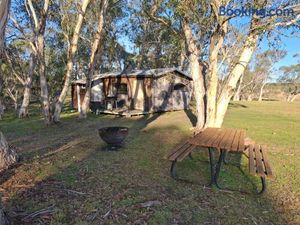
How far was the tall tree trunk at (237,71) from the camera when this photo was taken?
8.85 m

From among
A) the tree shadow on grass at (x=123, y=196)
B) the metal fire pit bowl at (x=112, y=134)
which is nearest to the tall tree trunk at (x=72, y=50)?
the metal fire pit bowl at (x=112, y=134)

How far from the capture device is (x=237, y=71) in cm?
937

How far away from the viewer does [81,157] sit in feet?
22.3

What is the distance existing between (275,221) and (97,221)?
A: 2648 millimetres

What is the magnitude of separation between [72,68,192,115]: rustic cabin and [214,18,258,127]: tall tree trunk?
8803 millimetres

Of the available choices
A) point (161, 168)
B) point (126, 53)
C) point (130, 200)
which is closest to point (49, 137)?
point (161, 168)

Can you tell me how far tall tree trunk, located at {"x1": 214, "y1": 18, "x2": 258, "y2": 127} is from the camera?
8.85 metres

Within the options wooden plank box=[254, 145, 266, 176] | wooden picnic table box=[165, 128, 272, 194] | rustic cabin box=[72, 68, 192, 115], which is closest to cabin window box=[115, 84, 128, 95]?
rustic cabin box=[72, 68, 192, 115]

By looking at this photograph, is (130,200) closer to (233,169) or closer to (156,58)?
(233,169)

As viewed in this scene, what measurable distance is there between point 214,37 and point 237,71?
163cm

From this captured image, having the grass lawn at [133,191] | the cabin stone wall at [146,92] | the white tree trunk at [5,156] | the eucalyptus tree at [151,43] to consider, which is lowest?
the grass lawn at [133,191]

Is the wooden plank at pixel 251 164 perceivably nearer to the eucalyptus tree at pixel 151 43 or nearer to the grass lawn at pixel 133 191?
the grass lawn at pixel 133 191

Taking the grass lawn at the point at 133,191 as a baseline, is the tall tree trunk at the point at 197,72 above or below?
above

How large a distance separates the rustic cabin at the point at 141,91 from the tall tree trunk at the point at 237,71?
880cm
